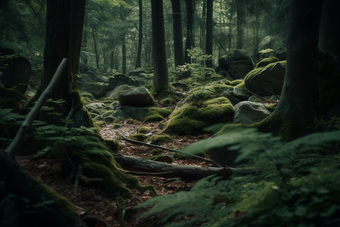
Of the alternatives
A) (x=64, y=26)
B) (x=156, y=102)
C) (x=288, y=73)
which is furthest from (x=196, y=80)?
(x=64, y=26)

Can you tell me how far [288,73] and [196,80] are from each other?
7375 millimetres

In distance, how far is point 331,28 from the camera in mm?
6086

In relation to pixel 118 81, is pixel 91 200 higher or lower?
lower

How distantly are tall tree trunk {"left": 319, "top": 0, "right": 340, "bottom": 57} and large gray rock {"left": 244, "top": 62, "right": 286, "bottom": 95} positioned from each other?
53.9 inches

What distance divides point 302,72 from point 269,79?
3.39 metres

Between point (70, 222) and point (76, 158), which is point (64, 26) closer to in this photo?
point (76, 158)

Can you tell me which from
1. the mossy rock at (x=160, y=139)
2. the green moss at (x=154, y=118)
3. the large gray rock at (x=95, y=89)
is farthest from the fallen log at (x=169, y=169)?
the large gray rock at (x=95, y=89)

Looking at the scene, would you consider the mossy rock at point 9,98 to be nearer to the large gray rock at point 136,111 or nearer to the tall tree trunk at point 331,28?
the large gray rock at point 136,111

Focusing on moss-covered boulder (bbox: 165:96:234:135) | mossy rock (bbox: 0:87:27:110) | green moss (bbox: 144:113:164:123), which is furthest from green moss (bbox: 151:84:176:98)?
mossy rock (bbox: 0:87:27:110)

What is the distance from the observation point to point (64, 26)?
4.01 m

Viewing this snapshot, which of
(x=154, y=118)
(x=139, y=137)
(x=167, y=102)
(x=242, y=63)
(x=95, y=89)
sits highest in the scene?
(x=242, y=63)

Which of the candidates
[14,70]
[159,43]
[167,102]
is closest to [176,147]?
[167,102]

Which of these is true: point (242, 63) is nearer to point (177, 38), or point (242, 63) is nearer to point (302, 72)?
point (177, 38)

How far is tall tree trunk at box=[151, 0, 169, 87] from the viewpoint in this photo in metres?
11.2
